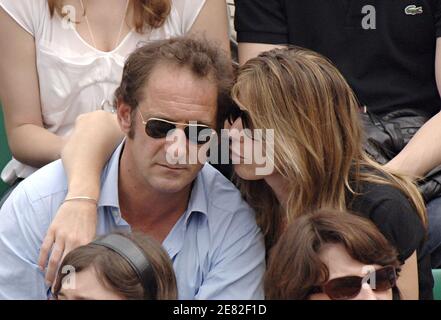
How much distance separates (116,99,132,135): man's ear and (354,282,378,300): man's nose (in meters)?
0.80

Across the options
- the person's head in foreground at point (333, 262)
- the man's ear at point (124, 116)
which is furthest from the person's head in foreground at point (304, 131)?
the person's head in foreground at point (333, 262)

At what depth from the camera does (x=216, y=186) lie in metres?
2.63

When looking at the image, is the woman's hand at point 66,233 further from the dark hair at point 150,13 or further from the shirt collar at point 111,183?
the dark hair at point 150,13

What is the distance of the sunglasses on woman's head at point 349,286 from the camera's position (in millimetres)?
2000

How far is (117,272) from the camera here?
1973mm

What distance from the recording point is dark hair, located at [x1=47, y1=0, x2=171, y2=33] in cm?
297

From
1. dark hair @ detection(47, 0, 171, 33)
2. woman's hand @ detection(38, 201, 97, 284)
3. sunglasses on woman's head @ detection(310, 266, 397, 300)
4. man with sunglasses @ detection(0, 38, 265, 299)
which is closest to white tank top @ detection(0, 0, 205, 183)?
dark hair @ detection(47, 0, 171, 33)

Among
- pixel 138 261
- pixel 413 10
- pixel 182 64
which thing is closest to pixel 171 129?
pixel 182 64

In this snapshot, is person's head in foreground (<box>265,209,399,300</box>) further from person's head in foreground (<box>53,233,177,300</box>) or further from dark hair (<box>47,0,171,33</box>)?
dark hair (<box>47,0,171,33</box>)

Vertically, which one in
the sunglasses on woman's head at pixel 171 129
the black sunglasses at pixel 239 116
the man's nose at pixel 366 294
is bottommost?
the man's nose at pixel 366 294

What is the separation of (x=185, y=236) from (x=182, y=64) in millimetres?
427

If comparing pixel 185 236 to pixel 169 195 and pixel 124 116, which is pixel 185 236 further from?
pixel 124 116

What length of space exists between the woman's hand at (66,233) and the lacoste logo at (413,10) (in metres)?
1.24
